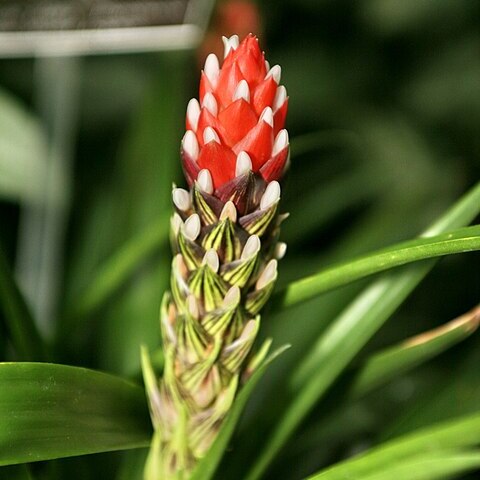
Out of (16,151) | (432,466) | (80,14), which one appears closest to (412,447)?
(432,466)

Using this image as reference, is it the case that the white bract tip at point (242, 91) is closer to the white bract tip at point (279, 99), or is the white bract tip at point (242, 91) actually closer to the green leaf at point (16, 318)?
the white bract tip at point (279, 99)

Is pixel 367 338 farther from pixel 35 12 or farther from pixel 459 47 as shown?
pixel 459 47

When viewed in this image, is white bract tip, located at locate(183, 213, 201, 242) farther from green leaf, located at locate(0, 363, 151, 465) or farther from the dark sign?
the dark sign

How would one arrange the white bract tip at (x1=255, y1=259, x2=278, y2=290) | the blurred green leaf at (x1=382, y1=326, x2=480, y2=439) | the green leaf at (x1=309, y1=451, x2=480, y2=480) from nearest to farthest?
the green leaf at (x1=309, y1=451, x2=480, y2=480), the white bract tip at (x1=255, y1=259, x2=278, y2=290), the blurred green leaf at (x1=382, y1=326, x2=480, y2=439)

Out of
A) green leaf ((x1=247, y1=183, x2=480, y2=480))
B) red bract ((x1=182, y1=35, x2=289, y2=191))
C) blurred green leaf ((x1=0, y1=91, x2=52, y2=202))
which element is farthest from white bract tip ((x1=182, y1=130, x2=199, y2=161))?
blurred green leaf ((x1=0, y1=91, x2=52, y2=202))

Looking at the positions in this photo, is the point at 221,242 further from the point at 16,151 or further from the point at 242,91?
the point at 16,151

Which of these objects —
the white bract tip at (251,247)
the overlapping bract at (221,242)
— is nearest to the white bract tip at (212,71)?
the overlapping bract at (221,242)
